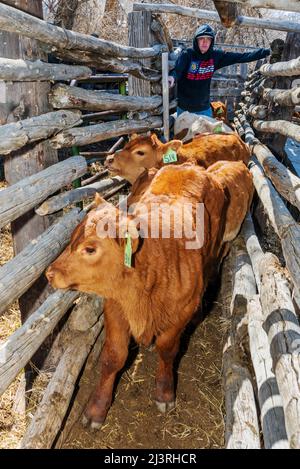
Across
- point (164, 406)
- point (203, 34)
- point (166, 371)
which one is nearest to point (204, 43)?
point (203, 34)

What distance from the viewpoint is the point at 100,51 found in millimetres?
4129

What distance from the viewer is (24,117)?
9.86 feet

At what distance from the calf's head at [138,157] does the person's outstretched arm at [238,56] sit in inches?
114

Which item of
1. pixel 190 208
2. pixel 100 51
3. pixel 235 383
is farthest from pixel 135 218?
pixel 100 51

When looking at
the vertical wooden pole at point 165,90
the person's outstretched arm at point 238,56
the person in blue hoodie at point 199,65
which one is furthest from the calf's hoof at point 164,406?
the person's outstretched arm at point 238,56

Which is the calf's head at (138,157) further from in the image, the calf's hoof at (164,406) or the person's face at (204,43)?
the calf's hoof at (164,406)

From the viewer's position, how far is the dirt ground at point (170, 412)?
9.38 feet

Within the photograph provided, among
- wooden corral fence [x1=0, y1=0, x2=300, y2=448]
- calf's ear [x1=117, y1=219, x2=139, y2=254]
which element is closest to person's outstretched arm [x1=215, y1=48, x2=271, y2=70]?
wooden corral fence [x1=0, y1=0, x2=300, y2=448]

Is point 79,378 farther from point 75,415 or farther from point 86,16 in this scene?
point 86,16

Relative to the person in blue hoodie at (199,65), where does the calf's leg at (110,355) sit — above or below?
below

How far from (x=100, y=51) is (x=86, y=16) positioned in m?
19.6

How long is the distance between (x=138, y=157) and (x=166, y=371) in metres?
2.85

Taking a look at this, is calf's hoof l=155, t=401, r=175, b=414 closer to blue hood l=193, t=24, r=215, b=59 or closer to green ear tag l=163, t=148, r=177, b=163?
green ear tag l=163, t=148, r=177, b=163

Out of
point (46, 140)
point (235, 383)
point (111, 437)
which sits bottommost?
point (111, 437)
